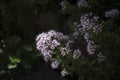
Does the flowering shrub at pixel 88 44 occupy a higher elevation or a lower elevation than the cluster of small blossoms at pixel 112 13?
lower

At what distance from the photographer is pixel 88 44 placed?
300cm

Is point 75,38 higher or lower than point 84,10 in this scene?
lower

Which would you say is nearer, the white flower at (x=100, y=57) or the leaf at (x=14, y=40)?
the white flower at (x=100, y=57)

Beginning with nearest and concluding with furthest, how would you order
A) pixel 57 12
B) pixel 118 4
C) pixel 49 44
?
pixel 49 44
pixel 118 4
pixel 57 12

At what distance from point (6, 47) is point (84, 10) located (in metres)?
1.11

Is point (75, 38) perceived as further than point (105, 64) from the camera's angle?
Yes

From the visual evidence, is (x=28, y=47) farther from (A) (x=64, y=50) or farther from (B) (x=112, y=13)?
(B) (x=112, y=13)

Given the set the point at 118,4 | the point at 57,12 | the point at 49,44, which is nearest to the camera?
the point at 49,44

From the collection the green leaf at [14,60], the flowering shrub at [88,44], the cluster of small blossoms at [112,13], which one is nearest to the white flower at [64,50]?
the flowering shrub at [88,44]

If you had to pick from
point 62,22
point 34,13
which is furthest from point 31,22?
point 62,22

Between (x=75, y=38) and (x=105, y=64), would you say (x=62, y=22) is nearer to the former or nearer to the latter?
(x=75, y=38)

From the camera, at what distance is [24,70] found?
3.85 metres

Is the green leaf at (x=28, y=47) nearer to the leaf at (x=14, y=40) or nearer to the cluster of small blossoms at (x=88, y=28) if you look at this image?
the leaf at (x=14, y=40)

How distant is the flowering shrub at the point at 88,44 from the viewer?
2838mm
